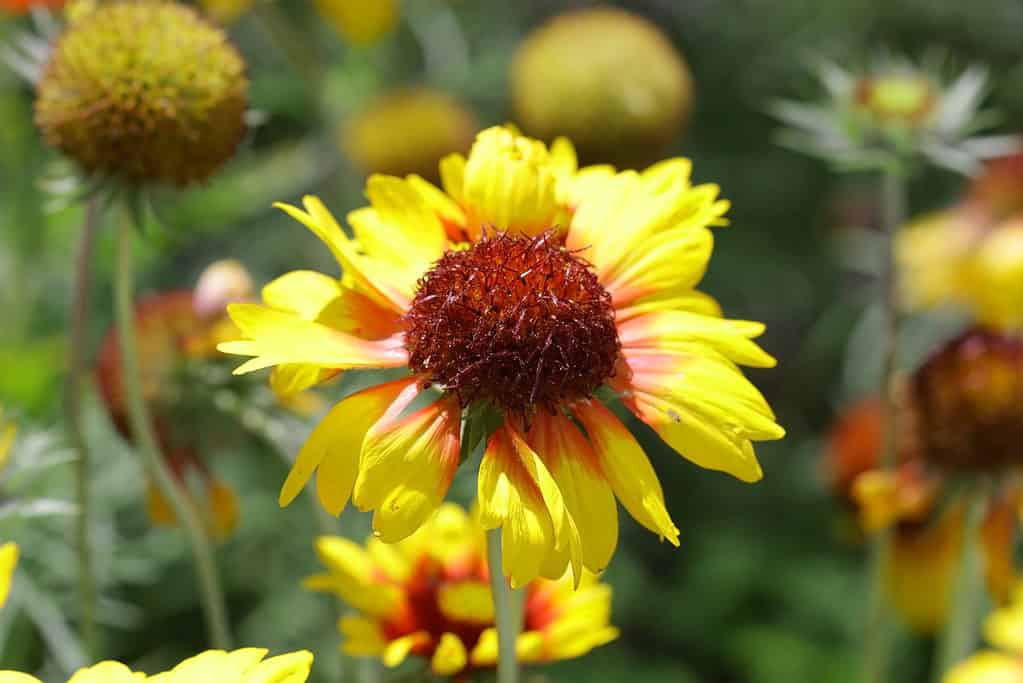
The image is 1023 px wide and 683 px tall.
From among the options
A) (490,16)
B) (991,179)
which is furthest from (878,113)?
(490,16)

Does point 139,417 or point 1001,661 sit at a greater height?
point 139,417

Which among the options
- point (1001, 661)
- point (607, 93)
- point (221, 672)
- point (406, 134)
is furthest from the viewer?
point (406, 134)

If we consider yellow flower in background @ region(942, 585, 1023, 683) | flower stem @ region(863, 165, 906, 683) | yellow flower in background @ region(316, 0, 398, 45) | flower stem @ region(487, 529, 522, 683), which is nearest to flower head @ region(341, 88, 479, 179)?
yellow flower in background @ region(316, 0, 398, 45)

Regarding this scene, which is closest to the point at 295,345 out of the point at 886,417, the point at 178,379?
the point at 178,379

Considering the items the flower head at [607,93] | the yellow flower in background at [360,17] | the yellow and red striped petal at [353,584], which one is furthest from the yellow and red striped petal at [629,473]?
the yellow flower in background at [360,17]

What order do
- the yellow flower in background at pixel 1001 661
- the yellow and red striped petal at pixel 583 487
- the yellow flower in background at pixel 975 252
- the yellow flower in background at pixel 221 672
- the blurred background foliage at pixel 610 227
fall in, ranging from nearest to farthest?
the yellow flower in background at pixel 221 672 → the yellow and red striped petal at pixel 583 487 → the yellow flower in background at pixel 1001 661 → the blurred background foliage at pixel 610 227 → the yellow flower in background at pixel 975 252

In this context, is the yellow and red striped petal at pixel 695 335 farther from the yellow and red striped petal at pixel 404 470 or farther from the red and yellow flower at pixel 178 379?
the red and yellow flower at pixel 178 379

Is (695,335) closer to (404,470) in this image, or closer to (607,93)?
(404,470)
